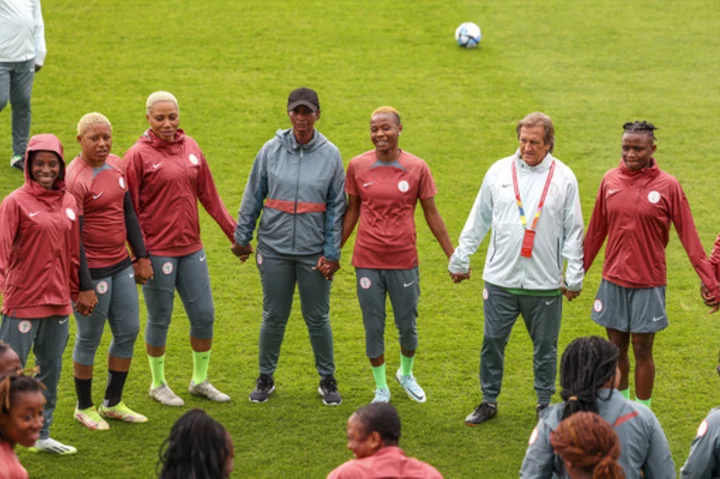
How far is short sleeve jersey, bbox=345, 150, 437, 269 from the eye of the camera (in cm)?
689

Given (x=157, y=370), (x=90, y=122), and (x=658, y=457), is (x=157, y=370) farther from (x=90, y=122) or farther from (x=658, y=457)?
(x=658, y=457)

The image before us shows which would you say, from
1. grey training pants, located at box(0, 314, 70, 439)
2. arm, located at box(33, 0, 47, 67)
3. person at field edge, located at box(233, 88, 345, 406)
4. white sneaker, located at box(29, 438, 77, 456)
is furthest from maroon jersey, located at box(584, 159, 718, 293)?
arm, located at box(33, 0, 47, 67)

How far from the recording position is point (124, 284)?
6586 millimetres

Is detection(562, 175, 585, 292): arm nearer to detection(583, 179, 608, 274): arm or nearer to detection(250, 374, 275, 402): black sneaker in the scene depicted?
detection(583, 179, 608, 274): arm

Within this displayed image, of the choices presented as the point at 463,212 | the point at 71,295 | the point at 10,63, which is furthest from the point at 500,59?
the point at 71,295

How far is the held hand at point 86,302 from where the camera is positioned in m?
6.26

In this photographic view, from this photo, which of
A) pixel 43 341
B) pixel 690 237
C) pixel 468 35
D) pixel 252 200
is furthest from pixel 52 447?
pixel 468 35

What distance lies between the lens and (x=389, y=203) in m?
6.89

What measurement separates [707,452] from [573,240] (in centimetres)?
229

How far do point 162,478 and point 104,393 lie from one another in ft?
10.7

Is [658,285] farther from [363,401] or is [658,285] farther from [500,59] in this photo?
[500,59]

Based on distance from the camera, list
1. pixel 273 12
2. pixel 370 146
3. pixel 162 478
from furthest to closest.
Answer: pixel 273 12 → pixel 370 146 → pixel 162 478

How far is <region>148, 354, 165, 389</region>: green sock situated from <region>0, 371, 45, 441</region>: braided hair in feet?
8.91

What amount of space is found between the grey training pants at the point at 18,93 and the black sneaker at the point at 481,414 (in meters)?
5.66
